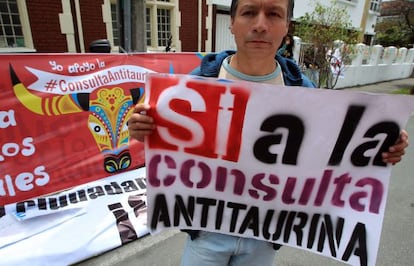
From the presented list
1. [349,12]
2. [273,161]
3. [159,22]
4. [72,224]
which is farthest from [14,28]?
[349,12]

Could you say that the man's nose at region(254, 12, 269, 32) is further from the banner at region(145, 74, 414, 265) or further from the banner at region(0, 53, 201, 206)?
the banner at region(0, 53, 201, 206)

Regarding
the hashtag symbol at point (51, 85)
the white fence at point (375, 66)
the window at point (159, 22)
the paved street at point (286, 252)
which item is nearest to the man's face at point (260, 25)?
the paved street at point (286, 252)

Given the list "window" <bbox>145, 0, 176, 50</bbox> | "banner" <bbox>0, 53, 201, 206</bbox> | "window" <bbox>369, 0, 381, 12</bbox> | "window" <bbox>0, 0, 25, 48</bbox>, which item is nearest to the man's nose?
"banner" <bbox>0, 53, 201, 206</bbox>

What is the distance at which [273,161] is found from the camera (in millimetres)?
1189

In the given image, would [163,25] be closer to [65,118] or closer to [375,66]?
[65,118]

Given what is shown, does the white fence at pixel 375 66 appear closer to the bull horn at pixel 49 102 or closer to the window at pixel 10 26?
the bull horn at pixel 49 102

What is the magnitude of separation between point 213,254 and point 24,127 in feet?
7.17

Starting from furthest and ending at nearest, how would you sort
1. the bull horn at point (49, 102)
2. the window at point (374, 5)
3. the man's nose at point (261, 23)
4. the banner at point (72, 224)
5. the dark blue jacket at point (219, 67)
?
the window at point (374, 5)
the bull horn at point (49, 102)
the banner at point (72, 224)
the dark blue jacket at point (219, 67)
the man's nose at point (261, 23)

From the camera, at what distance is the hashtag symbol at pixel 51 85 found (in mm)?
2634

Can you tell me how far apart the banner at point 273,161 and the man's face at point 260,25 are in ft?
0.50

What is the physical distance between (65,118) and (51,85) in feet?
1.09

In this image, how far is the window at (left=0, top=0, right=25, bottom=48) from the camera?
704 centimetres

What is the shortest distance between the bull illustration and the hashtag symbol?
0.08 m

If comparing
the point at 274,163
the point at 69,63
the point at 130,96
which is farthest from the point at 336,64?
the point at 274,163
